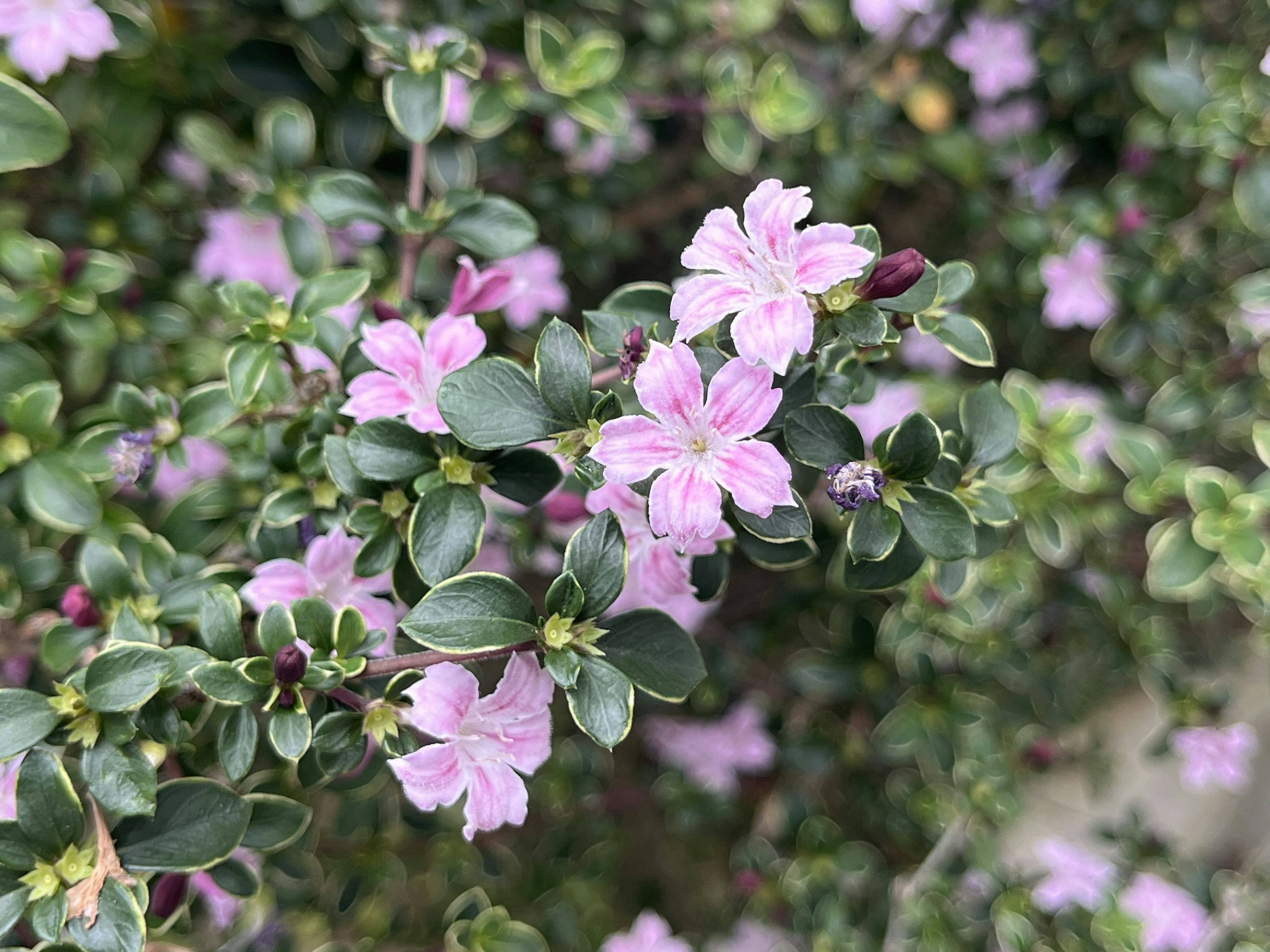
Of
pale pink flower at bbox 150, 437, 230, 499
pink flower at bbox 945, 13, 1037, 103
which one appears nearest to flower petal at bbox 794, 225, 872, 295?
pale pink flower at bbox 150, 437, 230, 499

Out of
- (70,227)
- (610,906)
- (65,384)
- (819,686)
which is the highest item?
(70,227)

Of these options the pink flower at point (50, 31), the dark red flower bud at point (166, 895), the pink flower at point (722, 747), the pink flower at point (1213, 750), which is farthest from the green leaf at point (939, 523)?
the pink flower at point (50, 31)

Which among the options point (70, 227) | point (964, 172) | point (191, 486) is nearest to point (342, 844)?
point (191, 486)

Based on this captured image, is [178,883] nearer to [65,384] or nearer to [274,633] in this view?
[274,633]

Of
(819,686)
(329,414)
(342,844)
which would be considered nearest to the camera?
(329,414)

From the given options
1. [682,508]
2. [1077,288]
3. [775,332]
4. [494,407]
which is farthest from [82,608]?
[1077,288]

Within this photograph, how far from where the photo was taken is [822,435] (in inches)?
29.6

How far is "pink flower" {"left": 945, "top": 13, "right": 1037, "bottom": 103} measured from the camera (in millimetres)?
1586

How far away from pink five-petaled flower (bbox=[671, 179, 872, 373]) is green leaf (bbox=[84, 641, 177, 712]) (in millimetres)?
560

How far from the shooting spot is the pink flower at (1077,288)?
148cm

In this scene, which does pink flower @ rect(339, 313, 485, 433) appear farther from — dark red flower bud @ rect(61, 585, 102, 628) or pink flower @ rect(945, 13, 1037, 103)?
pink flower @ rect(945, 13, 1037, 103)

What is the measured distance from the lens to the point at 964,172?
1619mm

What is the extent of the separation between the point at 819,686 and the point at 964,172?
1.02 metres

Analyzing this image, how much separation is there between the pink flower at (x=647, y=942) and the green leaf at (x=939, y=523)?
1.00 metres
